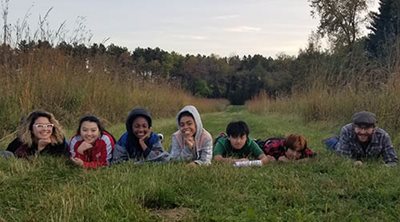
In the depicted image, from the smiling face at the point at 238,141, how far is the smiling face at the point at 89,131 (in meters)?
1.63

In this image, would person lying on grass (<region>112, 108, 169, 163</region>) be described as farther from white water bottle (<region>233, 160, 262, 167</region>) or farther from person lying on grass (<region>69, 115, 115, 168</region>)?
white water bottle (<region>233, 160, 262, 167</region>)

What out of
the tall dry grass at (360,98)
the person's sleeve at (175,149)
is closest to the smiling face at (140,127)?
the person's sleeve at (175,149)

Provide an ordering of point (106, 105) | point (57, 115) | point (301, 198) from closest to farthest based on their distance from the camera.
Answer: point (301, 198), point (57, 115), point (106, 105)

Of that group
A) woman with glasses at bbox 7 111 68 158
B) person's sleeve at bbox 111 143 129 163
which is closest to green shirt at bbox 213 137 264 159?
person's sleeve at bbox 111 143 129 163

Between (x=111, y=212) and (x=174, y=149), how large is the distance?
3202 millimetres

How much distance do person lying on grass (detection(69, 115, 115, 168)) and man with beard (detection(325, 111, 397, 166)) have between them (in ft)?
9.26

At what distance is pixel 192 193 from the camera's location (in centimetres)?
381

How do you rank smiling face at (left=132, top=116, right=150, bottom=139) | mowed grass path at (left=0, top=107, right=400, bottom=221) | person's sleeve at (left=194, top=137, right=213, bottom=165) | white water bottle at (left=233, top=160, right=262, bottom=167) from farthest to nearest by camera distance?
smiling face at (left=132, top=116, right=150, bottom=139)
person's sleeve at (left=194, top=137, right=213, bottom=165)
white water bottle at (left=233, top=160, right=262, bottom=167)
mowed grass path at (left=0, top=107, right=400, bottom=221)

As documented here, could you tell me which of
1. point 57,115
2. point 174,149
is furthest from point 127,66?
point 174,149

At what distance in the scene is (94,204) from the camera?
3225mm

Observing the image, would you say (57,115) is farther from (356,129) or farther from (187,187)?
(187,187)

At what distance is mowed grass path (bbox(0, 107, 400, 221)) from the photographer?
3.21m

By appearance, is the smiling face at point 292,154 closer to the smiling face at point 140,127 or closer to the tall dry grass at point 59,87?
the smiling face at point 140,127

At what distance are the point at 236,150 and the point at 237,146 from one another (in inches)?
2.9
